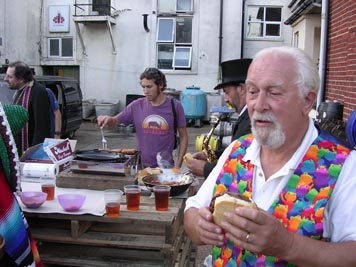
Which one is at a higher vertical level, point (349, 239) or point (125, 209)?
point (349, 239)

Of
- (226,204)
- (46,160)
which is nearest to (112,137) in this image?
(46,160)

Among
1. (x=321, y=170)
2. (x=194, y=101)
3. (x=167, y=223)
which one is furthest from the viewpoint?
(x=194, y=101)

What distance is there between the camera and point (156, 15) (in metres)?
17.2

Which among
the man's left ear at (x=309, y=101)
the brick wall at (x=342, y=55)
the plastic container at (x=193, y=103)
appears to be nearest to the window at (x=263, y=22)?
the plastic container at (x=193, y=103)

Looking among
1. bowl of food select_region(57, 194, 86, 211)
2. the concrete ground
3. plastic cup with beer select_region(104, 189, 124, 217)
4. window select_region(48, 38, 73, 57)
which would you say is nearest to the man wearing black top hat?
plastic cup with beer select_region(104, 189, 124, 217)

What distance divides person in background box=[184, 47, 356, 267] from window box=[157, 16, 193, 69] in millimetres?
15730

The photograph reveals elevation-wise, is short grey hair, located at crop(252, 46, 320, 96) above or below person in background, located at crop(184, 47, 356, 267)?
above

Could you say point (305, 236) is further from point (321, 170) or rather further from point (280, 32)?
point (280, 32)

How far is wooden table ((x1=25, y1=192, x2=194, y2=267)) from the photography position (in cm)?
240

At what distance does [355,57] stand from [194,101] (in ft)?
35.2

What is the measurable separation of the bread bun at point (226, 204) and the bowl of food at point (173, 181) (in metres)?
1.14

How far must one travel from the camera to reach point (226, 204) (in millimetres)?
1546

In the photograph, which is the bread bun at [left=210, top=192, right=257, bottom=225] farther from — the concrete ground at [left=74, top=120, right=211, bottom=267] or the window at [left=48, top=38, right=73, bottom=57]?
the window at [left=48, top=38, right=73, bottom=57]

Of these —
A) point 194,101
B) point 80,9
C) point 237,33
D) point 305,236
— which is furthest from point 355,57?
point 80,9
